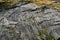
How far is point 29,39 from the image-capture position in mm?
2617

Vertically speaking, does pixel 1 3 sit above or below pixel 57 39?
above

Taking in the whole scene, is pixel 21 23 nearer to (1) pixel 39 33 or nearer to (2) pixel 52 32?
(1) pixel 39 33

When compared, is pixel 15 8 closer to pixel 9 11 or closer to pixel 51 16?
pixel 9 11

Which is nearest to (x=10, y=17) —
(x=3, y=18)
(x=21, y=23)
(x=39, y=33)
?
(x=3, y=18)

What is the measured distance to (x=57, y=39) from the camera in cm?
262

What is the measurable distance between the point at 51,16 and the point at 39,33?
609 mm

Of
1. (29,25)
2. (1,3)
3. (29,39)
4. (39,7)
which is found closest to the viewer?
(29,39)

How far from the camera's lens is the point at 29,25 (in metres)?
2.83

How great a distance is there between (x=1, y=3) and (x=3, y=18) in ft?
3.21

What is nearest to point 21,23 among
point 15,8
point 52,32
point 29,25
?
point 29,25

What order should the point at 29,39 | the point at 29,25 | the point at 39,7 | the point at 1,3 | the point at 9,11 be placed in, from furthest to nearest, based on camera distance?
the point at 1,3, the point at 39,7, the point at 9,11, the point at 29,25, the point at 29,39

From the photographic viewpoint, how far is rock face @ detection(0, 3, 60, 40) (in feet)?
8.68

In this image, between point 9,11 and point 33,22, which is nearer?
point 33,22

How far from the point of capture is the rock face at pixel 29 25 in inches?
104
